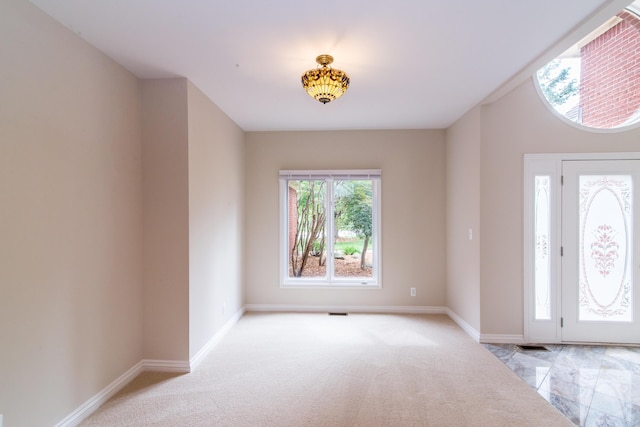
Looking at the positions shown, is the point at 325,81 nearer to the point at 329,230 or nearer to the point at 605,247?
the point at 329,230

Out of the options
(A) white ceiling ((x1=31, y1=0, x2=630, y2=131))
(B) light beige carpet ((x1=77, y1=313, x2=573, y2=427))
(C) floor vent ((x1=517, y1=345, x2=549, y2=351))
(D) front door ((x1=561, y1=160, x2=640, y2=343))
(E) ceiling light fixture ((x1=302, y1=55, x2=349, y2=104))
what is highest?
(A) white ceiling ((x1=31, y1=0, x2=630, y2=131))

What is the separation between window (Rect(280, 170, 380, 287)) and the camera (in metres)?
4.39

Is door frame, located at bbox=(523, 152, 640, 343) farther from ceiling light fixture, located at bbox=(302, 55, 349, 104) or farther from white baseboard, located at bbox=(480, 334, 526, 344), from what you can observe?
ceiling light fixture, located at bbox=(302, 55, 349, 104)

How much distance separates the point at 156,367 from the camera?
Answer: 264 centimetres

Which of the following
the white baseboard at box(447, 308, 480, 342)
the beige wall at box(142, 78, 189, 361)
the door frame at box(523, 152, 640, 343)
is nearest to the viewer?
the beige wall at box(142, 78, 189, 361)

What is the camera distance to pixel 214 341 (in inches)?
124

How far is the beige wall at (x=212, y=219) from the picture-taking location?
2.74 m

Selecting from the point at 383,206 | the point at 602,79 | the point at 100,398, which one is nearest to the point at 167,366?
the point at 100,398

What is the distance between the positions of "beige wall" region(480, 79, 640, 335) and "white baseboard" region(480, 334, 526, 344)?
0.13 feet

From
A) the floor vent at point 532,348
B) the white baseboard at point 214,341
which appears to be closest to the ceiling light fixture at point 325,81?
the white baseboard at point 214,341

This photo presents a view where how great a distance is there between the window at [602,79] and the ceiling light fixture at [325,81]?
97.4 inches

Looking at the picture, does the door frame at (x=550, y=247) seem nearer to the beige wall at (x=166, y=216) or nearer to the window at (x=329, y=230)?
the window at (x=329, y=230)

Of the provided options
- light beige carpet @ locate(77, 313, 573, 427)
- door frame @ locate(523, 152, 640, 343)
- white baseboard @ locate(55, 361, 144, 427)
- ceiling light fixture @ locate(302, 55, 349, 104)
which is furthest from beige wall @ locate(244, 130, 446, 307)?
ceiling light fixture @ locate(302, 55, 349, 104)

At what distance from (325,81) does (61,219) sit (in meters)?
1.99
